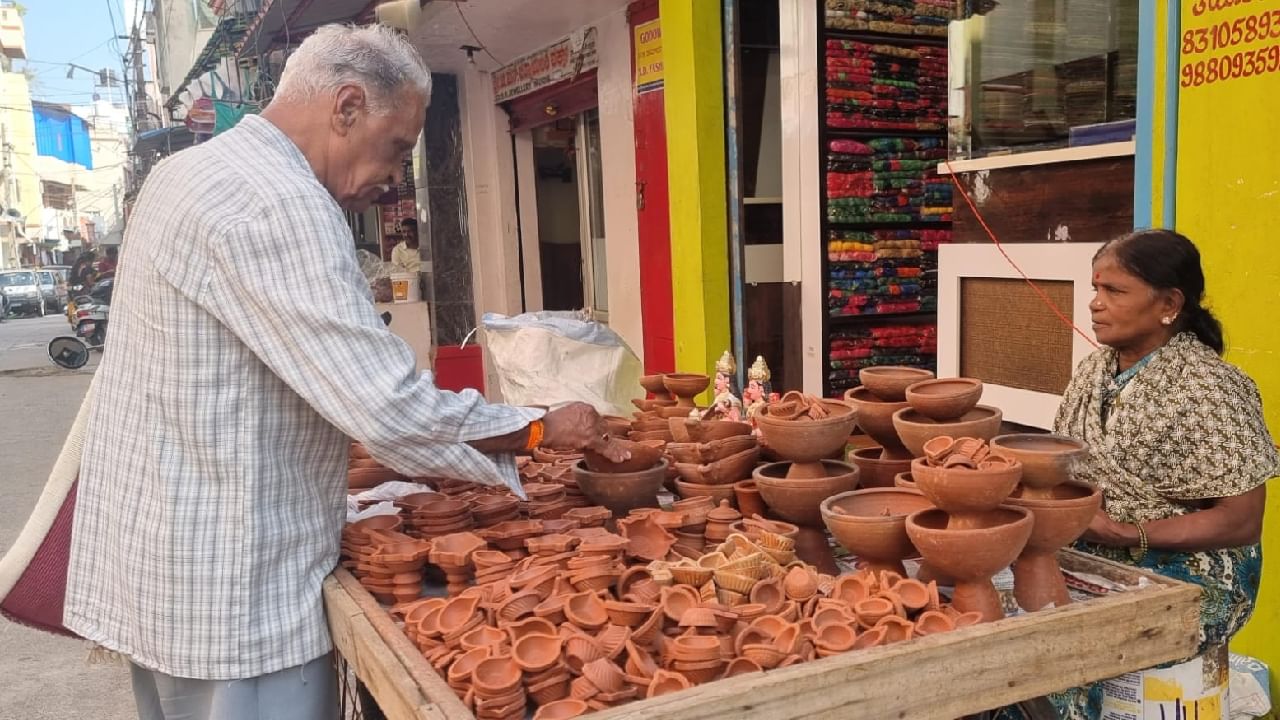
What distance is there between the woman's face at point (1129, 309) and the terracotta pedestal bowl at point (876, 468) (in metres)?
0.62

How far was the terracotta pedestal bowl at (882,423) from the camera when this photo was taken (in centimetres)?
217

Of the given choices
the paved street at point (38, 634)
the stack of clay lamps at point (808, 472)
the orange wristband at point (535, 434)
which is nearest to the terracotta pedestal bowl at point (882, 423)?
the stack of clay lamps at point (808, 472)

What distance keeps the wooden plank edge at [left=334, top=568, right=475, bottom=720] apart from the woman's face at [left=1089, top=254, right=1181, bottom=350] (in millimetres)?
1723

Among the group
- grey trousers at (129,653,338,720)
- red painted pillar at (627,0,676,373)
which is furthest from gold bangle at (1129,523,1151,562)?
red painted pillar at (627,0,676,373)

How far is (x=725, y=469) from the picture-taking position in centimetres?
225

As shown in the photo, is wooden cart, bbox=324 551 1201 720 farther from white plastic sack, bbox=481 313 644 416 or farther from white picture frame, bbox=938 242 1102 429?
white plastic sack, bbox=481 313 644 416

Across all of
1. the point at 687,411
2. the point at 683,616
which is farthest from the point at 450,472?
the point at 687,411

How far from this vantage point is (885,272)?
17.2 feet

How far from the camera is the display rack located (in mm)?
4949

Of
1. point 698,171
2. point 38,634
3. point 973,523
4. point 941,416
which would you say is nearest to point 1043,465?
point 973,523

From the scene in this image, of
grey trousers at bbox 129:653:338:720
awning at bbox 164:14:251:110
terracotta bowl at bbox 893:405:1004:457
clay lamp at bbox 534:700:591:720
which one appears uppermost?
awning at bbox 164:14:251:110

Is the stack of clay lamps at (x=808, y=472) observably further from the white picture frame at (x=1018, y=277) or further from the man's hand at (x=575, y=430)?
the white picture frame at (x=1018, y=277)

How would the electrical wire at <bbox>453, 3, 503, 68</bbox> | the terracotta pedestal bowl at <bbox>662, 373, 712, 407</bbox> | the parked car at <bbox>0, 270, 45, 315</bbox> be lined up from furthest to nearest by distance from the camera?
the parked car at <bbox>0, 270, 45, 315</bbox> → the electrical wire at <bbox>453, 3, 503, 68</bbox> → the terracotta pedestal bowl at <bbox>662, 373, 712, 407</bbox>

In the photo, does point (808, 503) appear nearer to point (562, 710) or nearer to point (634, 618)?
point (634, 618)
